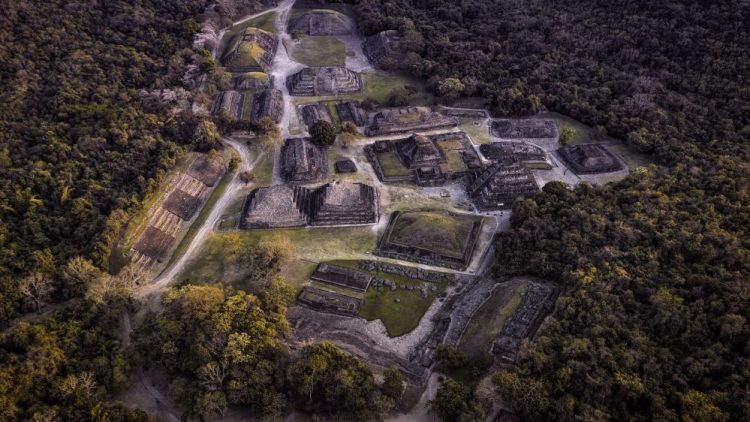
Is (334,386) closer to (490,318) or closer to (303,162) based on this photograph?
(490,318)

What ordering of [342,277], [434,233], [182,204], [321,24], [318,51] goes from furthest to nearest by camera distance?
[321,24]
[318,51]
[182,204]
[434,233]
[342,277]

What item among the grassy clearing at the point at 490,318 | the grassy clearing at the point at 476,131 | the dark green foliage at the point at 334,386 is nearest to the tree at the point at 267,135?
the grassy clearing at the point at 476,131

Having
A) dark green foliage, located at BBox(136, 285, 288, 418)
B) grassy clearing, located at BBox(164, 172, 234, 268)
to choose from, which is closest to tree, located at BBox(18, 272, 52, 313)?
grassy clearing, located at BBox(164, 172, 234, 268)

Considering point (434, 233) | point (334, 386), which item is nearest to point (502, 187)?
point (434, 233)

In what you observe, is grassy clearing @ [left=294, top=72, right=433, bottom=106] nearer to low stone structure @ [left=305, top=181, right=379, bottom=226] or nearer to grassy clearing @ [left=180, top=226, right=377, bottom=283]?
low stone structure @ [left=305, top=181, right=379, bottom=226]

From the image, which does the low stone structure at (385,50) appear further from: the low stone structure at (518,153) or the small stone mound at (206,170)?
the small stone mound at (206,170)

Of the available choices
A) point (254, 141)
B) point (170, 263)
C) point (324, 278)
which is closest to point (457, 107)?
point (254, 141)
